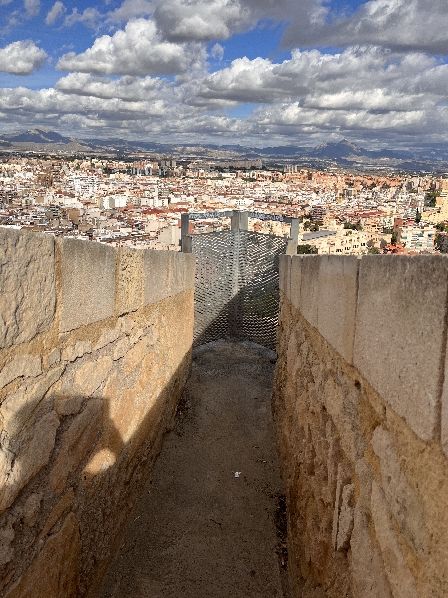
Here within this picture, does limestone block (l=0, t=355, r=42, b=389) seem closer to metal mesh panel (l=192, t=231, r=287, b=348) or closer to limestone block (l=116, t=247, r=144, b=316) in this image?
limestone block (l=116, t=247, r=144, b=316)

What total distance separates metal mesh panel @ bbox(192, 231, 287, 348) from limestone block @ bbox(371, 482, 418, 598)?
19.4 feet

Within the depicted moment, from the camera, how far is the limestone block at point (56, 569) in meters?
1.74

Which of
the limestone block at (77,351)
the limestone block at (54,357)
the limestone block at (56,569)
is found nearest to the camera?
the limestone block at (56,569)

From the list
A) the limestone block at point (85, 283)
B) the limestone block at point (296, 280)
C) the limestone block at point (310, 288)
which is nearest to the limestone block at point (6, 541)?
the limestone block at point (85, 283)

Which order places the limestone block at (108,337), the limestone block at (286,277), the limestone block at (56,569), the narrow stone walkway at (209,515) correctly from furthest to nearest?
the limestone block at (286,277)
the narrow stone walkway at (209,515)
the limestone block at (108,337)
the limestone block at (56,569)

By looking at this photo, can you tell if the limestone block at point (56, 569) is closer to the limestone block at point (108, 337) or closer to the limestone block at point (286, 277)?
the limestone block at point (108, 337)

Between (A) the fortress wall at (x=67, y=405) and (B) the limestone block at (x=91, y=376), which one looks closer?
(A) the fortress wall at (x=67, y=405)

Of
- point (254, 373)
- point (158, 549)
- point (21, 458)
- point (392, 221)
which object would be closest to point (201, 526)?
point (158, 549)

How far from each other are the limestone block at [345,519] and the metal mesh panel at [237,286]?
5.55 metres

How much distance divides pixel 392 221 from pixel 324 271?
195ft

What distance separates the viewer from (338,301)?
201 centimetres

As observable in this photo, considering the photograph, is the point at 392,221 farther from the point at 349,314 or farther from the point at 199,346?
the point at 349,314

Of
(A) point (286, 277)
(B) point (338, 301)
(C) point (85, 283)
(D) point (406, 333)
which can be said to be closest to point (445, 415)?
(D) point (406, 333)

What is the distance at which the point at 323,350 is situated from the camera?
2.32 meters
